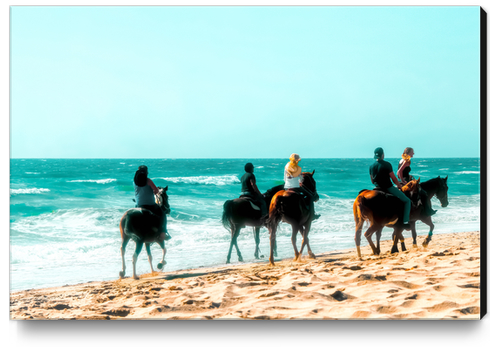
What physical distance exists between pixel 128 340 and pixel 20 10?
4.71m

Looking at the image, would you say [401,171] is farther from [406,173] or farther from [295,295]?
[295,295]

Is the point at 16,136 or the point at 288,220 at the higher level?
the point at 16,136

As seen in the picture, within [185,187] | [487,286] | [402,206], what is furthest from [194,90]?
[185,187]

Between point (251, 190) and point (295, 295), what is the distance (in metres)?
2.56

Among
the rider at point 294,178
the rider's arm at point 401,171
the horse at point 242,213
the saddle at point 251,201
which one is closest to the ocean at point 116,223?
the horse at point 242,213

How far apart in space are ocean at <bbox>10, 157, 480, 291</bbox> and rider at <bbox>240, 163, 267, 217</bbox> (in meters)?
1.09

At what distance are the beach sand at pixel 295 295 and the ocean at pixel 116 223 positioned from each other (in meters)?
1.08

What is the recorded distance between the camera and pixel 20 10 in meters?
6.26

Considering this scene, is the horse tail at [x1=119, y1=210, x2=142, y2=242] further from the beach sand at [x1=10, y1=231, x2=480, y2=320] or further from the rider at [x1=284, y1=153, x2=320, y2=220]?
the rider at [x1=284, y1=153, x2=320, y2=220]

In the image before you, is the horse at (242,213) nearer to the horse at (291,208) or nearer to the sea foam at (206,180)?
the horse at (291,208)

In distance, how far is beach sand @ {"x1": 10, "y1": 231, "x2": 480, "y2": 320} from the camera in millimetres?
5125

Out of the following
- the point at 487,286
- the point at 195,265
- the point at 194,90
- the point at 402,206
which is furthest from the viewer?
the point at 194,90

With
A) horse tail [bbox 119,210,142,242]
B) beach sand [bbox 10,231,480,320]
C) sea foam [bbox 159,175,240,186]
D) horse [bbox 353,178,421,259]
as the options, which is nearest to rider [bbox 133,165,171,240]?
horse tail [bbox 119,210,142,242]

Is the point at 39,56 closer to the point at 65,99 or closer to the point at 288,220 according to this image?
the point at 65,99
